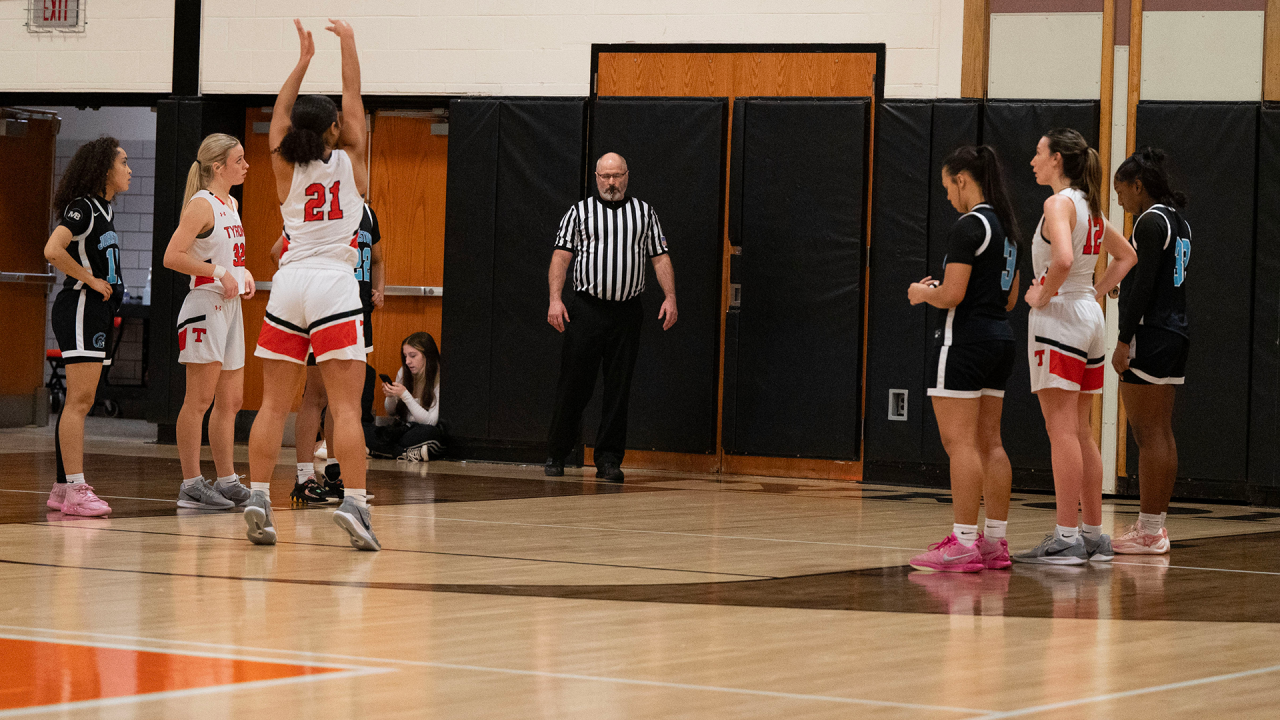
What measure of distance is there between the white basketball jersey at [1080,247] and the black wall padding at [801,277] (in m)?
3.86

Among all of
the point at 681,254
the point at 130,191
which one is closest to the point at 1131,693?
the point at 681,254

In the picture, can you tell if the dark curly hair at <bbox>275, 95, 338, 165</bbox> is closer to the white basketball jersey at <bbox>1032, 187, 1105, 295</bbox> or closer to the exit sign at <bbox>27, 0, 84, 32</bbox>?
the white basketball jersey at <bbox>1032, 187, 1105, 295</bbox>

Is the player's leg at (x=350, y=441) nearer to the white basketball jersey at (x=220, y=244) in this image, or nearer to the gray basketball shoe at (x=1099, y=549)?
the white basketball jersey at (x=220, y=244)

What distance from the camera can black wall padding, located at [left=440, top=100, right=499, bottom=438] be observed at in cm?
1002

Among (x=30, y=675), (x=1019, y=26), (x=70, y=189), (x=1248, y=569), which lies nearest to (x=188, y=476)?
(x=70, y=189)

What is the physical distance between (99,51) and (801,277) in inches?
205

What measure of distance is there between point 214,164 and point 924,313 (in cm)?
448

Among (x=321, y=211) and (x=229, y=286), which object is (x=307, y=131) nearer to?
(x=321, y=211)

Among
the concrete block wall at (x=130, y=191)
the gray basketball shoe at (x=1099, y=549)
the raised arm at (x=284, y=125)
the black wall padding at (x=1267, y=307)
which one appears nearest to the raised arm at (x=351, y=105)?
the raised arm at (x=284, y=125)

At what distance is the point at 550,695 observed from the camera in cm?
303

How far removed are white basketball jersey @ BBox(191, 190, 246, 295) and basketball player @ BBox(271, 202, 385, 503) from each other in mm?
202

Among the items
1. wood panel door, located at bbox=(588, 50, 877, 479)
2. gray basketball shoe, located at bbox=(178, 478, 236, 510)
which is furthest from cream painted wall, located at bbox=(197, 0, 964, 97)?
gray basketball shoe, located at bbox=(178, 478, 236, 510)

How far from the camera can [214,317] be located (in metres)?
6.50

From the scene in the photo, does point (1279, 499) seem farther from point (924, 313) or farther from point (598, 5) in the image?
point (598, 5)
